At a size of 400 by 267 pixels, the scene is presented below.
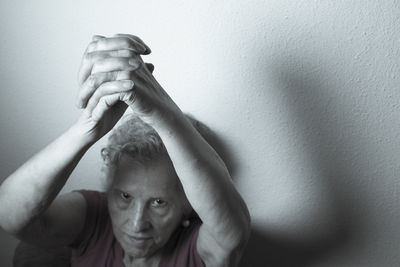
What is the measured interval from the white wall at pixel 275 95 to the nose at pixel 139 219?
29 cm

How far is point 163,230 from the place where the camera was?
1.18 metres

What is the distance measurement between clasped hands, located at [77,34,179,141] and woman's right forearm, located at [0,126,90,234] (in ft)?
0.36

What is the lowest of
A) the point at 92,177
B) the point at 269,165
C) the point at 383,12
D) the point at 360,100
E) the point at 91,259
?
the point at 91,259

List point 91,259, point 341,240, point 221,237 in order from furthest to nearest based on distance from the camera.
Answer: point 341,240 < point 91,259 < point 221,237

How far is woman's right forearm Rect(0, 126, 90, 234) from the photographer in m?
0.97

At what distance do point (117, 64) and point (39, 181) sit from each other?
33cm

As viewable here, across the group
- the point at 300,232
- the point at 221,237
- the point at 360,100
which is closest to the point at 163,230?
the point at 221,237

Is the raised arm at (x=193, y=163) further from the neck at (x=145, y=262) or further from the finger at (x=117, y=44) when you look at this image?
the neck at (x=145, y=262)

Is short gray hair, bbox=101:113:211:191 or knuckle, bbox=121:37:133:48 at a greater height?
knuckle, bbox=121:37:133:48

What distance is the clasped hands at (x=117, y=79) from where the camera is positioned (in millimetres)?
825

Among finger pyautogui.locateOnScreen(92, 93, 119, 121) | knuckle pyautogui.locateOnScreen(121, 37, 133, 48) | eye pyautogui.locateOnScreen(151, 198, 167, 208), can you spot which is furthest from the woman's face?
knuckle pyautogui.locateOnScreen(121, 37, 133, 48)

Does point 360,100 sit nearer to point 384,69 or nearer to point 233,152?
point 384,69

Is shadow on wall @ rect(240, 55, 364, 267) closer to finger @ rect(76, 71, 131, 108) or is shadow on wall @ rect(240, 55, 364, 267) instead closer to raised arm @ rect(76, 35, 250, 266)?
raised arm @ rect(76, 35, 250, 266)

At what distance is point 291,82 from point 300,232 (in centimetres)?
46
